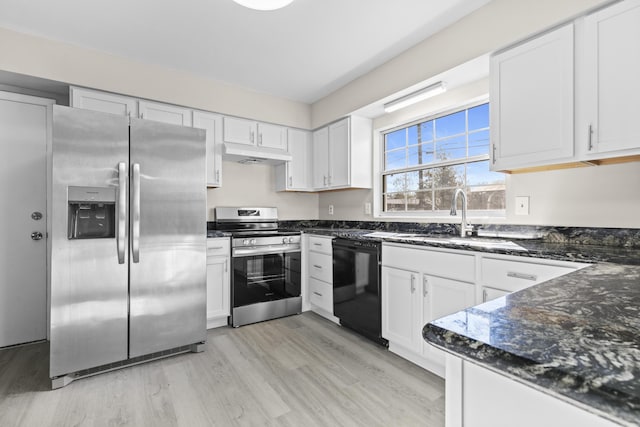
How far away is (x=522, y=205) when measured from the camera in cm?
228

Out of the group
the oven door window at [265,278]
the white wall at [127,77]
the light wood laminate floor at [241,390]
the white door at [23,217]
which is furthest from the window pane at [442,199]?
the white door at [23,217]

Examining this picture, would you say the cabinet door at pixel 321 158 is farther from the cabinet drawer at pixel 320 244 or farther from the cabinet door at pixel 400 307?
the cabinet door at pixel 400 307

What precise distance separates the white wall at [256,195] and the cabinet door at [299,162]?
303mm

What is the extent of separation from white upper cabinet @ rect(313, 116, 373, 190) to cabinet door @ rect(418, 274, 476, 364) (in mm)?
1618

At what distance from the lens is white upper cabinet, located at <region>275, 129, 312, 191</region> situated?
3910mm

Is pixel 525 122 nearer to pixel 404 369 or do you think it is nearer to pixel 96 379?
pixel 404 369

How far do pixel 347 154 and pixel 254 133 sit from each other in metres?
1.15

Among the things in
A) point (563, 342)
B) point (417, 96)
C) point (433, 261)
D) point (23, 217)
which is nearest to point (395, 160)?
point (417, 96)

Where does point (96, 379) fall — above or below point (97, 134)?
below

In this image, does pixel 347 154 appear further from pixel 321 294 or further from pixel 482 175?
pixel 321 294

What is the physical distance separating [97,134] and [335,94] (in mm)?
2498

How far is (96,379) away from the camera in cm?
216

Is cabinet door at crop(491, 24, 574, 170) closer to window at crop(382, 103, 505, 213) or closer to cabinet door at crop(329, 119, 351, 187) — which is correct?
window at crop(382, 103, 505, 213)

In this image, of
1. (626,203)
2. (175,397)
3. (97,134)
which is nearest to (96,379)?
(175,397)
